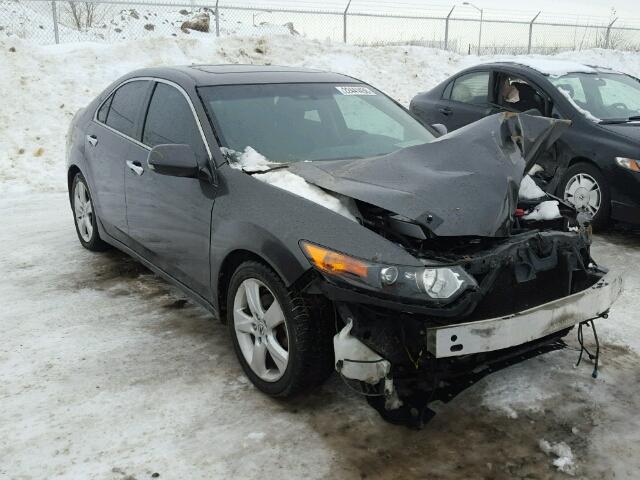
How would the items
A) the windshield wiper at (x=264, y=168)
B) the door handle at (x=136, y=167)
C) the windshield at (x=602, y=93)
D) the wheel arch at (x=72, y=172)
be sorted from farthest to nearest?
the windshield at (x=602, y=93) < the wheel arch at (x=72, y=172) < the door handle at (x=136, y=167) < the windshield wiper at (x=264, y=168)

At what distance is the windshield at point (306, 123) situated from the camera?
3748 mm

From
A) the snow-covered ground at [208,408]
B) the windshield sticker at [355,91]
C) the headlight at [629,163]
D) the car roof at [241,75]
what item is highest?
the car roof at [241,75]

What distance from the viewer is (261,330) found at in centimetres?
323

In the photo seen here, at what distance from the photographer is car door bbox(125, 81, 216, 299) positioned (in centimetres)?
361

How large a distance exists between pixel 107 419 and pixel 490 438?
1.82 m

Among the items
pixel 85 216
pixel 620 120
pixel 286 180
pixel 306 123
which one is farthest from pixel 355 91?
pixel 620 120

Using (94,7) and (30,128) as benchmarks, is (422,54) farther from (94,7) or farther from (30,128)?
(30,128)

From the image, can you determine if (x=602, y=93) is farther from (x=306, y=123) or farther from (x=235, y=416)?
(x=235, y=416)

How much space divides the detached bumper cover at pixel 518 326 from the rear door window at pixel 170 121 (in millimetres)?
1793

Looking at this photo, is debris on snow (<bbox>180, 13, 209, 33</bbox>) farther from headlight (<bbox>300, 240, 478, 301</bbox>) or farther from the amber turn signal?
headlight (<bbox>300, 240, 478, 301</bbox>)

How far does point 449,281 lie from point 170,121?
2.28 metres

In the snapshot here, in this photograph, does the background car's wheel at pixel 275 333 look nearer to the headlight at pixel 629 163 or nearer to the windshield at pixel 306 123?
the windshield at pixel 306 123

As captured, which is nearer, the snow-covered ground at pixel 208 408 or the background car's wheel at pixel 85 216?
the snow-covered ground at pixel 208 408

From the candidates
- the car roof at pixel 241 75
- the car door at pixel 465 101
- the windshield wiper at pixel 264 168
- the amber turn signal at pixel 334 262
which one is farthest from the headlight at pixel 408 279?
the car door at pixel 465 101
